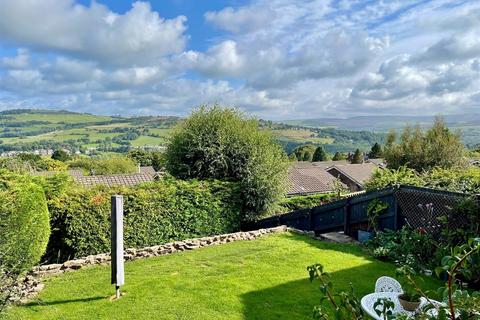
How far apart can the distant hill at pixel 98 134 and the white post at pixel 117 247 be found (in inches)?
3091

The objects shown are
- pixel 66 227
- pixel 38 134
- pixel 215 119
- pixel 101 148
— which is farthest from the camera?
pixel 38 134

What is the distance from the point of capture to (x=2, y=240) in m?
5.09

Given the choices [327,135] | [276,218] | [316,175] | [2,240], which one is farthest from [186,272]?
[327,135]

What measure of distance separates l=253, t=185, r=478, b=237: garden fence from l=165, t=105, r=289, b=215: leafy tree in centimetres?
191

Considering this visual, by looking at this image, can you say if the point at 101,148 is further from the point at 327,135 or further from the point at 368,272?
the point at 368,272

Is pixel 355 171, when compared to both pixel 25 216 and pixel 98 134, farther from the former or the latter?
pixel 98 134

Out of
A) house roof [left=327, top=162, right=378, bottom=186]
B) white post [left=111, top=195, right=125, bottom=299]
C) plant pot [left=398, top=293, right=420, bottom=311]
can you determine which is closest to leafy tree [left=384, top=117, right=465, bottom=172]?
house roof [left=327, top=162, right=378, bottom=186]

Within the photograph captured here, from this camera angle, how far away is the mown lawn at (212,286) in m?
5.81

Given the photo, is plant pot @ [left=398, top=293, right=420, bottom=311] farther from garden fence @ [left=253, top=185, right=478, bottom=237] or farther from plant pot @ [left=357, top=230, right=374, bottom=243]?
plant pot @ [left=357, top=230, right=374, bottom=243]

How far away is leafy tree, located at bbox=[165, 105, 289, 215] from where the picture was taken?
14617 mm

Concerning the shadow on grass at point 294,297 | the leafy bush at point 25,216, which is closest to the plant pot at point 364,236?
the shadow on grass at point 294,297

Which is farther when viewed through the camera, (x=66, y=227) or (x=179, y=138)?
(x=179, y=138)

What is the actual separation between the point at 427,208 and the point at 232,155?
806cm

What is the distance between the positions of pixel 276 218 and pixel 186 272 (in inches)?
271
